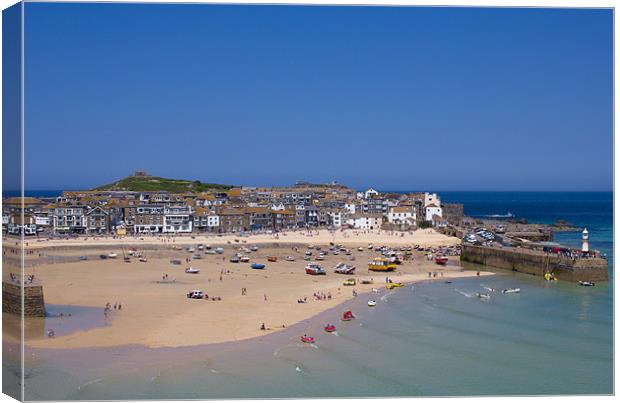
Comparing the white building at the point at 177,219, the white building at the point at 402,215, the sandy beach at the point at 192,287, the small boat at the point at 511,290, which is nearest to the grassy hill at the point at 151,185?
the white building at the point at 177,219

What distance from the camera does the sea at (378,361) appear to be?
35.8 feet

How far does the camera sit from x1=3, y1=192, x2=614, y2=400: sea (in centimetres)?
1091

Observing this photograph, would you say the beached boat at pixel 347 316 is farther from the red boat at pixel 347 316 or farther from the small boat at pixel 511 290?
the small boat at pixel 511 290

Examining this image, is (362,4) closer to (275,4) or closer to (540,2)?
(275,4)

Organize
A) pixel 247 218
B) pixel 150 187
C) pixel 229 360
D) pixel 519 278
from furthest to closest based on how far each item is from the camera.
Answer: pixel 150 187 < pixel 247 218 < pixel 519 278 < pixel 229 360

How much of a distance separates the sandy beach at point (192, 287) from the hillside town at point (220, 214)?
5.56 meters

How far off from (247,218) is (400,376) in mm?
35785

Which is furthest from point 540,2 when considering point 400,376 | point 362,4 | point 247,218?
point 247,218

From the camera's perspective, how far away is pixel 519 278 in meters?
25.2

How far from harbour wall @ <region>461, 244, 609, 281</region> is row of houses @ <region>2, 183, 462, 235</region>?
702 inches

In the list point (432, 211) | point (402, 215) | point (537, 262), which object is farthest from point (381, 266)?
point (432, 211)

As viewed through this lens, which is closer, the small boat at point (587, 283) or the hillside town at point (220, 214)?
the small boat at point (587, 283)

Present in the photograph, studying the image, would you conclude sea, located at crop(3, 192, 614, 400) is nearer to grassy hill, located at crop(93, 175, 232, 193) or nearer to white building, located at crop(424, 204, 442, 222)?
white building, located at crop(424, 204, 442, 222)

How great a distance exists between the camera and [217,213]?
A: 152 feet
